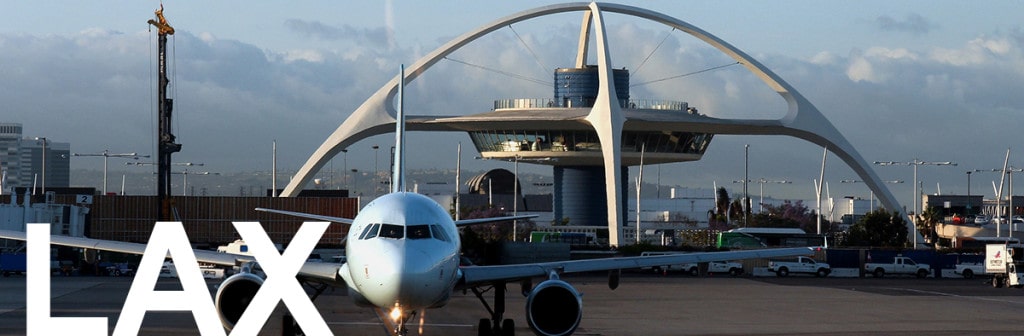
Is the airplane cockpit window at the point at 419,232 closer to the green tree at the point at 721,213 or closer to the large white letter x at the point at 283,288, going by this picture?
the large white letter x at the point at 283,288

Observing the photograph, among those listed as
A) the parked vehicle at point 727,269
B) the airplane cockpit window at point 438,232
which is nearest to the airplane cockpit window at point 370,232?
the airplane cockpit window at point 438,232

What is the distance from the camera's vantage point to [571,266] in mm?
29047

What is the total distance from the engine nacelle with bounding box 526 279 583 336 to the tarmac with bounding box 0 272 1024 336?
4.94 meters

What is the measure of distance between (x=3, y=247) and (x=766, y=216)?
10567 centimetres

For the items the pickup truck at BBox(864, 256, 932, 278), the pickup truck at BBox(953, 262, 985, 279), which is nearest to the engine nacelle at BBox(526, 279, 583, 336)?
the pickup truck at BBox(864, 256, 932, 278)

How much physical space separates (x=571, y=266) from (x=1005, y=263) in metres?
47.2

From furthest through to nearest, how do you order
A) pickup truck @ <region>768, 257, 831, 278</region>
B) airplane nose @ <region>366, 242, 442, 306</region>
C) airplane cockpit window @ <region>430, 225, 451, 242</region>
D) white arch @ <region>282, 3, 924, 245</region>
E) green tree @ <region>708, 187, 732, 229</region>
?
green tree @ <region>708, 187, 732, 229</region>, white arch @ <region>282, 3, 924, 245</region>, pickup truck @ <region>768, 257, 831, 278</region>, airplane cockpit window @ <region>430, 225, 451, 242</region>, airplane nose @ <region>366, 242, 442, 306</region>

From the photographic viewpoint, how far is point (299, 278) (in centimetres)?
2728

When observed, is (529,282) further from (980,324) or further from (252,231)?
(980,324)

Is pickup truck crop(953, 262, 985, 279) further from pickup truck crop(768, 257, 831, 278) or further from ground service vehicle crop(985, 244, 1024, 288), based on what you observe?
ground service vehicle crop(985, 244, 1024, 288)

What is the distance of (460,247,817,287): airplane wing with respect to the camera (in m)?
27.0

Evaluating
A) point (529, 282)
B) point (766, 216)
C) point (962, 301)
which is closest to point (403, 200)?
point (529, 282)

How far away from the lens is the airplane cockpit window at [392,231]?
2342 cm

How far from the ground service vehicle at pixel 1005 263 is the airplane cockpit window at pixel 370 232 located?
52.6 m
